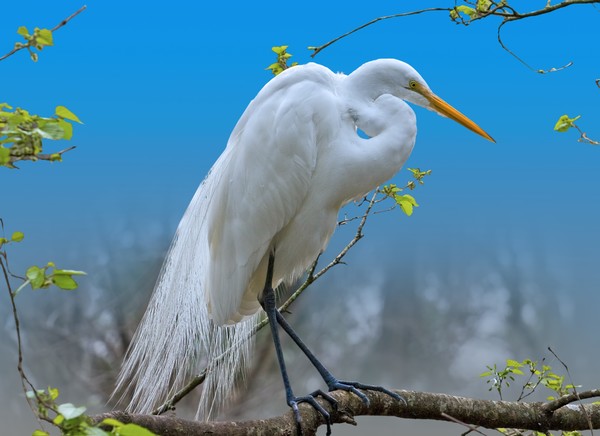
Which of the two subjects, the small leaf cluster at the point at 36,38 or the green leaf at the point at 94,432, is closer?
the green leaf at the point at 94,432

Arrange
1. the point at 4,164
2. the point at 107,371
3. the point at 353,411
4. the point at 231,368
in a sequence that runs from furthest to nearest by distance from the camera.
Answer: the point at 107,371 → the point at 231,368 → the point at 353,411 → the point at 4,164

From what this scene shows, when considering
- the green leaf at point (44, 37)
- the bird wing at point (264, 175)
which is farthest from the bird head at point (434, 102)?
the green leaf at point (44, 37)

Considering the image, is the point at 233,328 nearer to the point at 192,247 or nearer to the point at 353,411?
the point at 192,247

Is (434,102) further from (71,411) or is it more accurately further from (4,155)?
(71,411)

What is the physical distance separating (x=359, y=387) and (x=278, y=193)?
0.56 metres

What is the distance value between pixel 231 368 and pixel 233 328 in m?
0.15

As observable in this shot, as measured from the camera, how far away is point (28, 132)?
3.17 feet

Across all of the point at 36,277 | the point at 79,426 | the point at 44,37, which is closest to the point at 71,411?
the point at 79,426

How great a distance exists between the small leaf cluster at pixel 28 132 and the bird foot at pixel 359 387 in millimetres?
1207

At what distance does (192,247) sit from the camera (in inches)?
87.1

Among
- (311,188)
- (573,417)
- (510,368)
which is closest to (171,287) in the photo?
(311,188)

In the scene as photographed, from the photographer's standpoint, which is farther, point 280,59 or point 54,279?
point 280,59

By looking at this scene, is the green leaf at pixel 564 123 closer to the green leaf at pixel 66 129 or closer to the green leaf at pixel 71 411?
the green leaf at pixel 66 129

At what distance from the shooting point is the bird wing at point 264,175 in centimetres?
200
